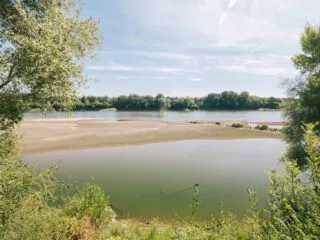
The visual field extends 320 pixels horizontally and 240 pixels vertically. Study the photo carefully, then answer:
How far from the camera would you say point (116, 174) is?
84.1 feet

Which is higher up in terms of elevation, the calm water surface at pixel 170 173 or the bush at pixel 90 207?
the bush at pixel 90 207

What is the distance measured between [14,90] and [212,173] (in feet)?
62.3

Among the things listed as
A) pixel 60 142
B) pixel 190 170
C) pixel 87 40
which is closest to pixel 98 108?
Result: pixel 60 142

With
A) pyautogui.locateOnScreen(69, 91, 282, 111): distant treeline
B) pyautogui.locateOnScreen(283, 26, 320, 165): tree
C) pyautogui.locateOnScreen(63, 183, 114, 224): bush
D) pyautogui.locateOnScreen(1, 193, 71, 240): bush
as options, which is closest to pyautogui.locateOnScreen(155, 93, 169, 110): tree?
pyautogui.locateOnScreen(69, 91, 282, 111): distant treeline

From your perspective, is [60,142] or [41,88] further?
[60,142]

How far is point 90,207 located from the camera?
12742 millimetres

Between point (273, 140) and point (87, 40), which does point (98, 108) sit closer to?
point (273, 140)

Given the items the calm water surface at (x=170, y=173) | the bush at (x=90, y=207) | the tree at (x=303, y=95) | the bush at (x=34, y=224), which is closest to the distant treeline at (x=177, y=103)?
the calm water surface at (x=170, y=173)

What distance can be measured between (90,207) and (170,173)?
45.6ft

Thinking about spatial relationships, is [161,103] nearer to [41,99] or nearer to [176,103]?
[176,103]

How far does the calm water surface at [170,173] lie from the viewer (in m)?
18.7

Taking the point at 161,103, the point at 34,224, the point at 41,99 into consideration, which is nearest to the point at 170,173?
the point at 41,99

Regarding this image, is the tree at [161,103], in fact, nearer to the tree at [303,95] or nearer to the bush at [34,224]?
the tree at [303,95]

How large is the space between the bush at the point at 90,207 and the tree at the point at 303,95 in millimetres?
15468
